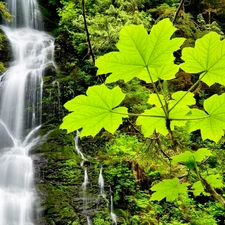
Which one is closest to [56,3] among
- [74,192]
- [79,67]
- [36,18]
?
[36,18]

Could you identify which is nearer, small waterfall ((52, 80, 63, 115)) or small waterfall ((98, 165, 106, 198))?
small waterfall ((98, 165, 106, 198))

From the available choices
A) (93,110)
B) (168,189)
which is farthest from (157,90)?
(168,189)

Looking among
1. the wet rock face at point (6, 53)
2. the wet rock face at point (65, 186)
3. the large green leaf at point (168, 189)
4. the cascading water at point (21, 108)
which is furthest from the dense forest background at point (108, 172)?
the large green leaf at point (168, 189)

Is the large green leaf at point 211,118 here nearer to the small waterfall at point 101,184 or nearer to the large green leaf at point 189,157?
the large green leaf at point 189,157

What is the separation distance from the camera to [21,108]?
9828 millimetres

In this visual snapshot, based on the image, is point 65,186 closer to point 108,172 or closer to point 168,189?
point 108,172

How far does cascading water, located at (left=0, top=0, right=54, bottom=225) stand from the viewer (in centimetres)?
620

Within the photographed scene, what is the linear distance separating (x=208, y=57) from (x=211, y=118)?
0.13 m

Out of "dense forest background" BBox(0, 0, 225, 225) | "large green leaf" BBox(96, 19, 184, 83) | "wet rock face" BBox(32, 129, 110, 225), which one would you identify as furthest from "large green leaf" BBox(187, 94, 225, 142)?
"wet rock face" BBox(32, 129, 110, 225)

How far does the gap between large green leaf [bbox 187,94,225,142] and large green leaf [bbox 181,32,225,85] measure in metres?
0.05

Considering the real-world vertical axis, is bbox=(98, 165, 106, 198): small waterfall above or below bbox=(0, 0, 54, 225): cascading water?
below

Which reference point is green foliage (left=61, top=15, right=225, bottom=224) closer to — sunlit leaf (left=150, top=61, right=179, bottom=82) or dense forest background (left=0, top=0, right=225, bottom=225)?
sunlit leaf (left=150, top=61, right=179, bottom=82)

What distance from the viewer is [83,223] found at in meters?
5.60

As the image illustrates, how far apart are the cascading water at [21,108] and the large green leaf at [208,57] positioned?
19.4ft
